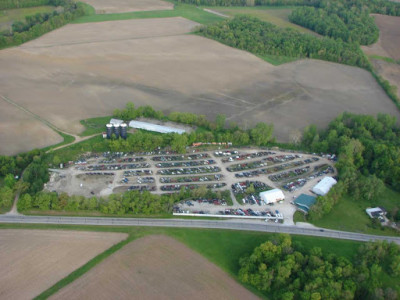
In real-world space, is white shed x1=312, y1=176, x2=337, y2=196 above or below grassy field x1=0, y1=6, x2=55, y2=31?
below

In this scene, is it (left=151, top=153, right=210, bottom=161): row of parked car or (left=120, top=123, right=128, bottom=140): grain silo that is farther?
(left=120, top=123, right=128, bottom=140): grain silo

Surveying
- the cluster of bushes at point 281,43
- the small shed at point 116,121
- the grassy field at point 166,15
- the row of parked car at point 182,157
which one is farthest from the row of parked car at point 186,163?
the grassy field at point 166,15

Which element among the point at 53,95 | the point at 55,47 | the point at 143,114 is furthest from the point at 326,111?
the point at 55,47

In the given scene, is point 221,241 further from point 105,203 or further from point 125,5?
point 125,5

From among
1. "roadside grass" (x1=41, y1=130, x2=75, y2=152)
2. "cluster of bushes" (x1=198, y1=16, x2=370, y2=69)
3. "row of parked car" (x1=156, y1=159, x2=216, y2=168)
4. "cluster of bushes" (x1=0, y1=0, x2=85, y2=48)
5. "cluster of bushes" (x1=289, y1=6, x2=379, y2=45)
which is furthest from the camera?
"cluster of bushes" (x1=289, y1=6, x2=379, y2=45)

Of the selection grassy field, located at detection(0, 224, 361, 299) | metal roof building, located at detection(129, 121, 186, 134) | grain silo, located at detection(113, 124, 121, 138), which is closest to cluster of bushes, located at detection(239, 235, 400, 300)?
grassy field, located at detection(0, 224, 361, 299)

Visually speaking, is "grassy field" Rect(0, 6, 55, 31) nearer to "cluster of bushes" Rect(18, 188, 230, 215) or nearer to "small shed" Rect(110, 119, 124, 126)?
"small shed" Rect(110, 119, 124, 126)
